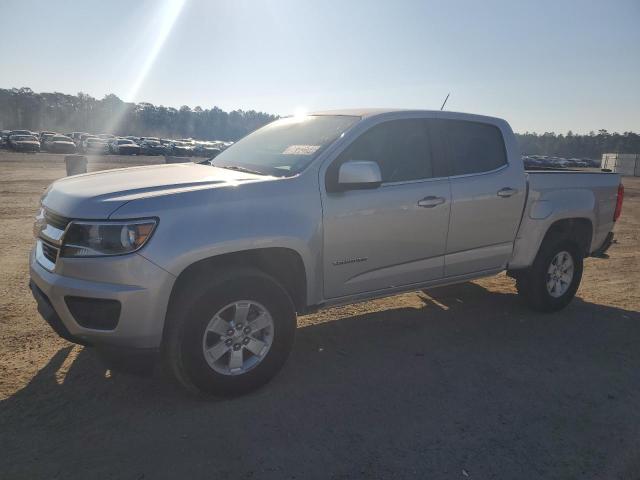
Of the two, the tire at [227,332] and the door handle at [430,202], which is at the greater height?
the door handle at [430,202]

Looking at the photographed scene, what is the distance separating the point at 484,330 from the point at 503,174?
1.53 meters

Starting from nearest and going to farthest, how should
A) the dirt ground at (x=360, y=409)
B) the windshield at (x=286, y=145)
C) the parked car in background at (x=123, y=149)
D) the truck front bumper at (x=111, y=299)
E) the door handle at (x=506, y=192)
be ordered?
1. the dirt ground at (x=360, y=409)
2. the truck front bumper at (x=111, y=299)
3. the windshield at (x=286, y=145)
4. the door handle at (x=506, y=192)
5. the parked car in background at (x=123, y=149)

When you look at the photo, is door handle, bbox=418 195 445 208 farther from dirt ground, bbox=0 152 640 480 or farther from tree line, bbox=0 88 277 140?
tree line, bbox=0 88 277 140

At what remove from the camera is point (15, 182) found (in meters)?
16.6

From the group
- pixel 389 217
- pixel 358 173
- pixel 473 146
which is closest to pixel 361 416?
pixel 389 217

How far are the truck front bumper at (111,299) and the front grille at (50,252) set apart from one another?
0.40 ft

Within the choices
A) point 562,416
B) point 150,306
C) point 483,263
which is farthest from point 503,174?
point 150,306

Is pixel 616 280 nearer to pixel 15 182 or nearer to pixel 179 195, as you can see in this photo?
pixel 179 195

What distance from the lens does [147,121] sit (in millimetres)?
153250

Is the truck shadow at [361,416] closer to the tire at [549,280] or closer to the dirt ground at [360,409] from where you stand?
the dirt ground at [360,409]

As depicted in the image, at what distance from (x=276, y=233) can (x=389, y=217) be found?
40.1 inches

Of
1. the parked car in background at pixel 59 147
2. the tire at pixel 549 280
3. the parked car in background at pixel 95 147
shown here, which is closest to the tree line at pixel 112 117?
the parked car in background at pixel 95 147

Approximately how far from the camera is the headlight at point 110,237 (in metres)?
2.87

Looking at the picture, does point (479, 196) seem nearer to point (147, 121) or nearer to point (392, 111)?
point (392, 111)
